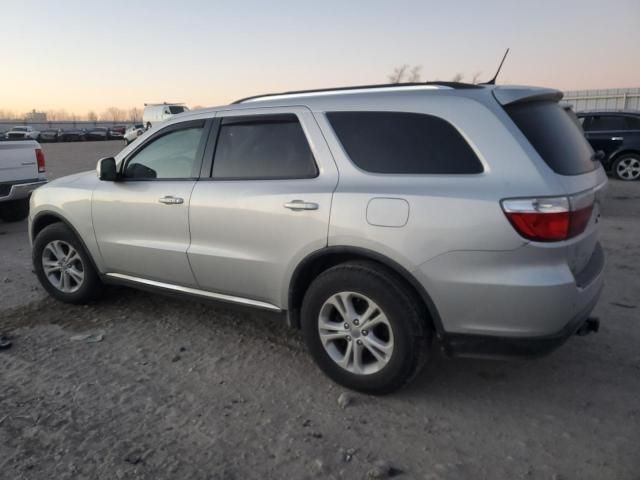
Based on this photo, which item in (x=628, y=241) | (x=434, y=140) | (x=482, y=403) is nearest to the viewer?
(x=434, y=140)

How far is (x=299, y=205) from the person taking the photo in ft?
10.6

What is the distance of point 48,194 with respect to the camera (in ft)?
15.3

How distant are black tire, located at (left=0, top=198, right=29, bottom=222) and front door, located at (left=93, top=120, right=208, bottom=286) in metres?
5.34

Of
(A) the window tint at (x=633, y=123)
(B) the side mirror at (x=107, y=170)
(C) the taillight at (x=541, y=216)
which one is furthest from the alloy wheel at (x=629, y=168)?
(B) the side mirror at (x=107, y=170)

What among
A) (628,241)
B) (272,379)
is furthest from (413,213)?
(628,241)

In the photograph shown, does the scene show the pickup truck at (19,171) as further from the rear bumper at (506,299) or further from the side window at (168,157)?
the rear bumper at (506,299)

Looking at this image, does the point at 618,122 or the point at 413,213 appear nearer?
the point at 413,213

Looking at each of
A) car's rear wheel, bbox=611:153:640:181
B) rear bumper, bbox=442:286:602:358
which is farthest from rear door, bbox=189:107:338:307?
car's rear wheel, bbox=611:153:640:181

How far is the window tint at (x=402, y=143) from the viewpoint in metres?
Answer: 2.87

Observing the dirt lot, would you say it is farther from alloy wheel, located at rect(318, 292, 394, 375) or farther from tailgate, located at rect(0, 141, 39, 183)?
tailgate, located at rect(0, 141, 39, 183)

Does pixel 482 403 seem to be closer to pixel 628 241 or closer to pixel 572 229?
pixel 572 229

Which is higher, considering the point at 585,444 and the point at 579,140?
the point at 579,140

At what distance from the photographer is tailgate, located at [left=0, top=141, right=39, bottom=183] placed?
787 cm

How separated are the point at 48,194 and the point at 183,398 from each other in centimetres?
252
